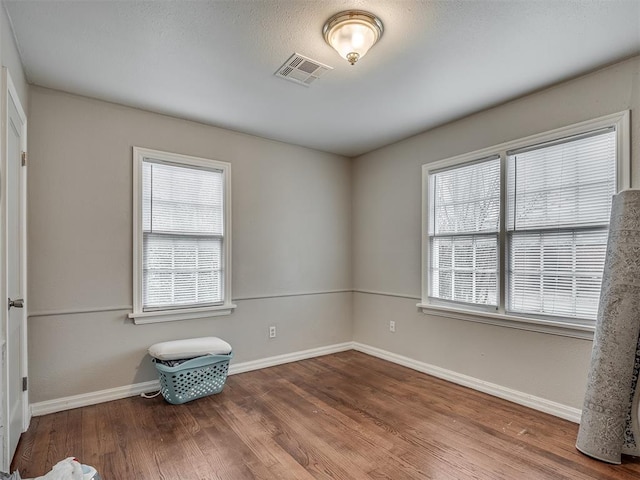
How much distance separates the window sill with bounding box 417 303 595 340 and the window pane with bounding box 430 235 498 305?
12 centimetres

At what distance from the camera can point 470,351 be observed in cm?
326

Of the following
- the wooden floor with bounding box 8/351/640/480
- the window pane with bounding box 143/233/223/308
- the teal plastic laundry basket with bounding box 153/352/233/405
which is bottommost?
the wooden floor with bounding box 8/351/640/480

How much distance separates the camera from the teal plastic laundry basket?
9.32 ft

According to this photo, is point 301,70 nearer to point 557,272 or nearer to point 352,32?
point 352,32

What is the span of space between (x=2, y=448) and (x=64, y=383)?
44.3 inches

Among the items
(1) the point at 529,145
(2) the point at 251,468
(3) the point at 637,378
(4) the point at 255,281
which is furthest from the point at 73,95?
(3) the point at 637,378

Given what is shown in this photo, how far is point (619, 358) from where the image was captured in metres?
2.12

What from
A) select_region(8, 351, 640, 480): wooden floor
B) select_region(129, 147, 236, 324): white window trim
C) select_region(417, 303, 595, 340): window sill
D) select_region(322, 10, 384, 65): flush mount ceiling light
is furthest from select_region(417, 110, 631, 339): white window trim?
select_region(129, 147, 236, 324): white window trim

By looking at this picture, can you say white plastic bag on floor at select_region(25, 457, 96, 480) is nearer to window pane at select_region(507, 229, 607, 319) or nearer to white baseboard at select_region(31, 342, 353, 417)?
white baseboard at select_region(31, 342, 353, 417)

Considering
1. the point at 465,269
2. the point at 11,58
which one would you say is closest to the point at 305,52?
the point at 11,58

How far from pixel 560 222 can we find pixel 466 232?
2.62ft

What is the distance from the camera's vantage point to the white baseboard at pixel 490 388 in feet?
8.57

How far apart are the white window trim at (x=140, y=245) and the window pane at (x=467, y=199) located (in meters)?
2.15

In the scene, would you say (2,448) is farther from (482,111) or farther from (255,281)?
(482,111)
